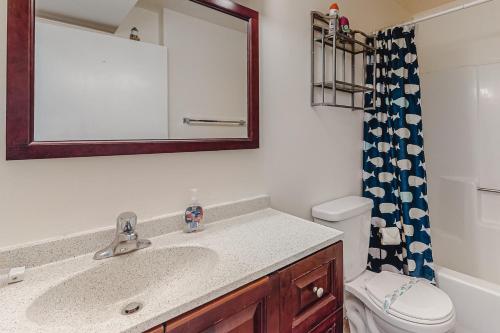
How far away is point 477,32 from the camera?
1931 mm

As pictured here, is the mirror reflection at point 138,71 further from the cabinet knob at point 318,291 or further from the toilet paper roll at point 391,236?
the toilet paper roll at point 391,236

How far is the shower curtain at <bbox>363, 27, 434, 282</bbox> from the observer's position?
5.49 feet

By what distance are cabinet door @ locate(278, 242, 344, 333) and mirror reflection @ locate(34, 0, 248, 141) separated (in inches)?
25.0

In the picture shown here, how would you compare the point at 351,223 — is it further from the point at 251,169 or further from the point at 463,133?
the point at 463,133

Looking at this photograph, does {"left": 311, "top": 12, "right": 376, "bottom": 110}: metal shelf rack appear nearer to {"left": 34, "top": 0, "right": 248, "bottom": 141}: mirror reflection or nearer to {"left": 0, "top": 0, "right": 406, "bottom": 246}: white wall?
{"left": 0, "top": 0, "right": 406, "bottom": 246}: white wall

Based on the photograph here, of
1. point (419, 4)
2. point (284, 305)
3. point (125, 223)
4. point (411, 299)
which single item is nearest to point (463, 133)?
point (419, 4)

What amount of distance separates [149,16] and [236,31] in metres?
0.39

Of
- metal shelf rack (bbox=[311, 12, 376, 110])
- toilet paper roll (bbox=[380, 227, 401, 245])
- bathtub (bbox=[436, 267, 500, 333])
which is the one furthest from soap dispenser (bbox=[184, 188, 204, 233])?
bathtub (bbox=[436, 267, 500, 333])

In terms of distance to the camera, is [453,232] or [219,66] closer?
[219,66]

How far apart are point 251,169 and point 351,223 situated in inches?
27.4

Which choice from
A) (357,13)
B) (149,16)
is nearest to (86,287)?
(149,16)

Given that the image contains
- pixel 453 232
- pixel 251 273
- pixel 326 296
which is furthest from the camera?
pixel 453 232

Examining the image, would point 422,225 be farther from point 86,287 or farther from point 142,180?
point 86,287

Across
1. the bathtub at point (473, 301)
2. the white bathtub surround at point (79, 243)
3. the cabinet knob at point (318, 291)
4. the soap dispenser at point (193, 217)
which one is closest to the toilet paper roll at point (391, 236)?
the bathtub at point (473, 301)
